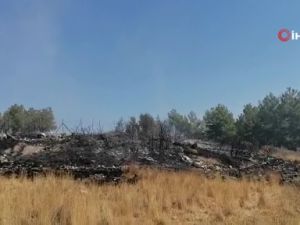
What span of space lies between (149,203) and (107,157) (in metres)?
9.67

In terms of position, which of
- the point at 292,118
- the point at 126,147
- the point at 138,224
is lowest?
the point at 138,224

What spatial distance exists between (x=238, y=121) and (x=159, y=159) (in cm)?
4547

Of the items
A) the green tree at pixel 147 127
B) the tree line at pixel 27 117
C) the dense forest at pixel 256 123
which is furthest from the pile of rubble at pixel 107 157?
the tree line at pixel 27 117

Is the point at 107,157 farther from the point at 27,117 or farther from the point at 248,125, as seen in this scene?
the point at 27,117

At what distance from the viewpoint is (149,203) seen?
9133 millimetres

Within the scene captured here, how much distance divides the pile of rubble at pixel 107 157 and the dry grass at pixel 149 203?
9.95 ft

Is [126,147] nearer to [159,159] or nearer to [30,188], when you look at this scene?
[159,159]

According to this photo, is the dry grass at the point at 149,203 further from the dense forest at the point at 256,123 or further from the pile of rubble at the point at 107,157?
the dense forest at the point at 256,123

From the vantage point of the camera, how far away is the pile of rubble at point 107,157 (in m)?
15.9

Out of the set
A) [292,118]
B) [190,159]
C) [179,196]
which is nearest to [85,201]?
[179,196]

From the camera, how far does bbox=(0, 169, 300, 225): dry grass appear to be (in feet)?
23.5

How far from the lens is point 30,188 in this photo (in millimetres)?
9281

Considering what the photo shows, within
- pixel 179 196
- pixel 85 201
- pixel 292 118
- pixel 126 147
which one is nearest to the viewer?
pixel 85 201

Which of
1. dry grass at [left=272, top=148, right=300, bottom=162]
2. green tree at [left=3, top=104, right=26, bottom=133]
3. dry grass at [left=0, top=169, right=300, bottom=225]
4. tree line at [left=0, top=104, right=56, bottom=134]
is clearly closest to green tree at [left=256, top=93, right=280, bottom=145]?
dry grass at [left=272, top=148, right=300, bottom=162]
